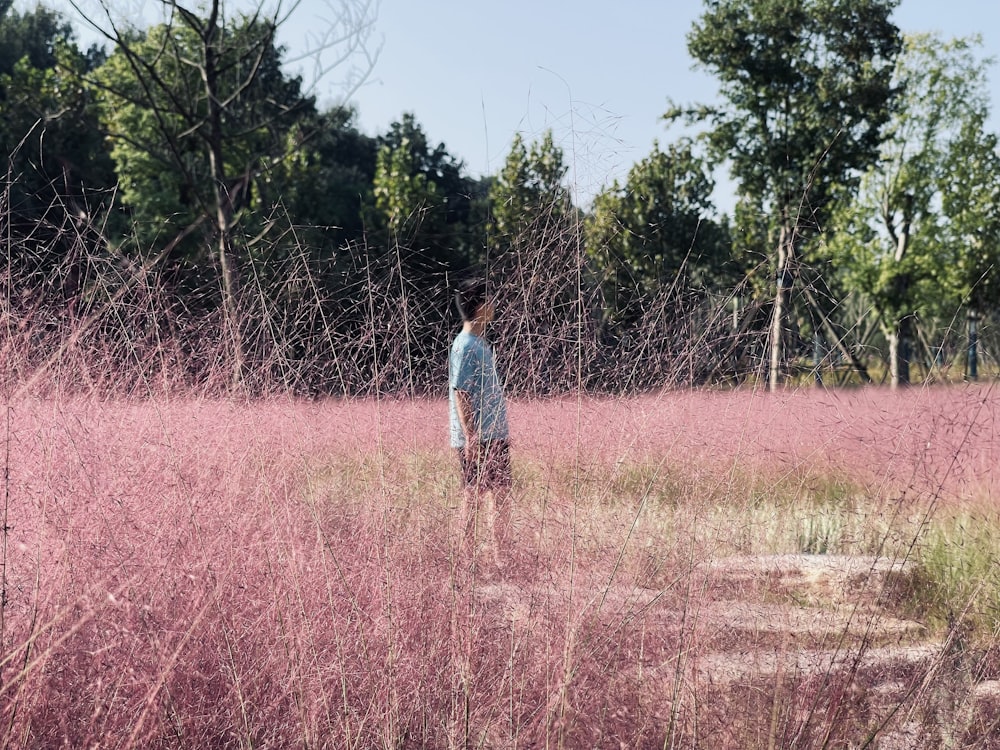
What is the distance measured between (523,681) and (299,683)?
1.86 ft

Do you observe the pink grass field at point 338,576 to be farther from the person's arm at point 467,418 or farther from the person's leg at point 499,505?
the person's arm at point 467,418

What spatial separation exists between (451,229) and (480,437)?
14.4 meters

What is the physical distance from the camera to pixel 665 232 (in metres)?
19.1

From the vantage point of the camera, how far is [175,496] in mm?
2600

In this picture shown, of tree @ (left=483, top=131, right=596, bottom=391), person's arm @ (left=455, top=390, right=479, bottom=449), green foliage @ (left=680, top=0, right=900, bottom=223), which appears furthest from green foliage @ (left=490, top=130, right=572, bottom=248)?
green foliage @ (left=680, top=0, right=900, bottom=223)

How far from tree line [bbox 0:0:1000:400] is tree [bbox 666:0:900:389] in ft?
0.16

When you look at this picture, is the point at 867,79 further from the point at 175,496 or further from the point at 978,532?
the point at 175,496

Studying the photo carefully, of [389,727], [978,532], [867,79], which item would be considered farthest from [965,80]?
[389,727]

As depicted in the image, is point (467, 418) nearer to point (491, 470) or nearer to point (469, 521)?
point (491, 470)

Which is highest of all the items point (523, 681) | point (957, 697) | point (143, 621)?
point (143, 621)

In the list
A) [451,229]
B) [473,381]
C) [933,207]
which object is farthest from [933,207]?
[473,381]

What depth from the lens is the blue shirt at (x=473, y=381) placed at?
306cm

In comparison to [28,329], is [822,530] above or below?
below

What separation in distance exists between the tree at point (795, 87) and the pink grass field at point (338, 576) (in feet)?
44.0
